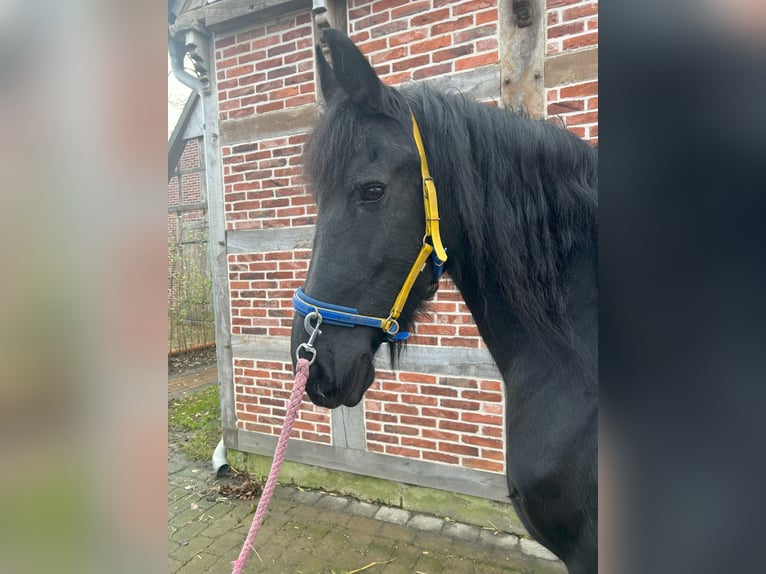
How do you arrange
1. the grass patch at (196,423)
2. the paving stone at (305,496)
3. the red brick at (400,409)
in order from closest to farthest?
the red brick at (400,409) → the paving stone at (305,496) → the grass patch at (196,423)

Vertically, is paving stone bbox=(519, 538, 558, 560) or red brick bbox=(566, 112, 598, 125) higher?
red brick bbox=(566, 112, 598, 125)

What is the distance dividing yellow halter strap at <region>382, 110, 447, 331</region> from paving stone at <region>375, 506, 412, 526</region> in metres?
2.24

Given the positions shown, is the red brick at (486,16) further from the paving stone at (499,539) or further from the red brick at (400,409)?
the paving stone at (499,539)

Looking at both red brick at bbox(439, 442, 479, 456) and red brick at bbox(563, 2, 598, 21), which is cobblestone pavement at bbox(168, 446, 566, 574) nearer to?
red brick at bbox(439, 442, 479, 456)

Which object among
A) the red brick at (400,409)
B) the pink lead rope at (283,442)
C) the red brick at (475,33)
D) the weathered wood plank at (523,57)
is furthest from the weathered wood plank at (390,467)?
the red brick at (475,33)

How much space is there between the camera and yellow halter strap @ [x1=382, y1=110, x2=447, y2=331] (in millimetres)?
1250

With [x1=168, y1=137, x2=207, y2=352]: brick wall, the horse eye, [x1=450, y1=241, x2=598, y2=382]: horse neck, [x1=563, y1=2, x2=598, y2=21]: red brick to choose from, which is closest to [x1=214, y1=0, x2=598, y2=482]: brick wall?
[x1=563, y1=2, x2=598, y2=21]: red brick

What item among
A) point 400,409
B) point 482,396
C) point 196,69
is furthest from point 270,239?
point 482,396

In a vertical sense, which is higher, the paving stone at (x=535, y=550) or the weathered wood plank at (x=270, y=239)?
the weathered wood plank at (x=270, y=239)

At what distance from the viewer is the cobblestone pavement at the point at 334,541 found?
8.20ft

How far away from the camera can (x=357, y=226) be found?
1223mm

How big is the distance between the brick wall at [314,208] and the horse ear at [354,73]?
129 centimetres
